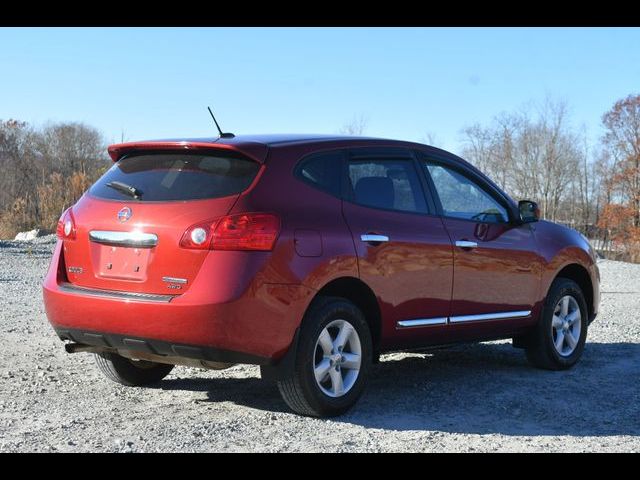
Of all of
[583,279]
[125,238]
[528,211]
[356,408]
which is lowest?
[356,408]

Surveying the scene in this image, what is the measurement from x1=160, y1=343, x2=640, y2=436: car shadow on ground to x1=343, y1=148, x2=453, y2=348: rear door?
1.60 ft

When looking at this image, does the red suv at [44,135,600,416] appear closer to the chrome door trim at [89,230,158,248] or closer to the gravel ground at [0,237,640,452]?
the chrome door trim at [89,230,158,248]

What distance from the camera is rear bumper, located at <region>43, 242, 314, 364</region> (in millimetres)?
4887

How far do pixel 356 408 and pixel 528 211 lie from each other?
2.40 m

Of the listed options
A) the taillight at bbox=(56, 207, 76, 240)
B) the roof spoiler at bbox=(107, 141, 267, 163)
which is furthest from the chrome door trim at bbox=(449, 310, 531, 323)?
the taillight at bbox=(56, 207, 76, 240)

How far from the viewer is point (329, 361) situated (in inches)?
211

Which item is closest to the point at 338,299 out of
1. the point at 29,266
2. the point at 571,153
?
the point at 29,266

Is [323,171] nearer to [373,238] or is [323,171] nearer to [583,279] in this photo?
[373,238]

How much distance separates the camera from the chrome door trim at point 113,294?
197 inches

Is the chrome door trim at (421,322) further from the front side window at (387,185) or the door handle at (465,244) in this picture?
the front side window at (387,185)

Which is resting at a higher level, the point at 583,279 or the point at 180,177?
the point at 180,177

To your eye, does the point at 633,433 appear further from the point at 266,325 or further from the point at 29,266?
the point at 29,266

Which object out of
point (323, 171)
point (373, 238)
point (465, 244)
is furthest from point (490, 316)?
point (323, 171)

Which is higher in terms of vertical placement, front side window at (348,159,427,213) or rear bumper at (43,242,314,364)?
front side window at (348,159,427,213)
